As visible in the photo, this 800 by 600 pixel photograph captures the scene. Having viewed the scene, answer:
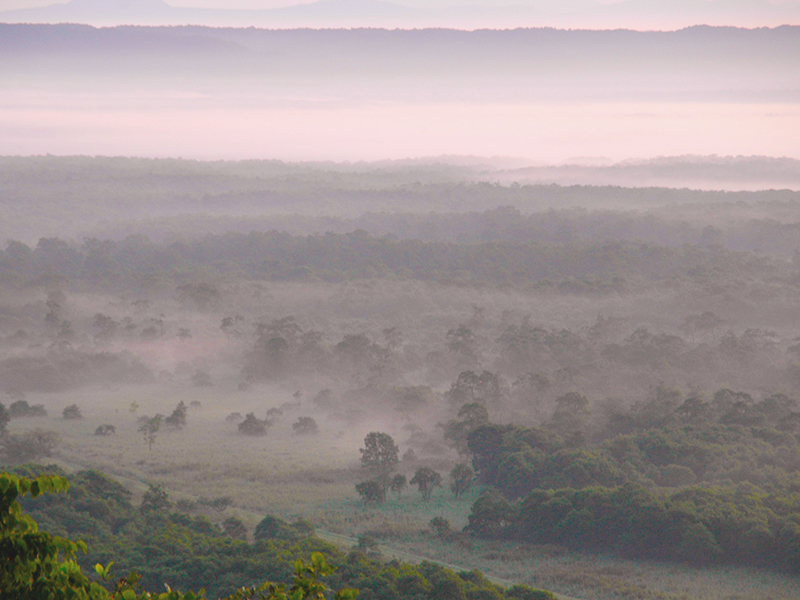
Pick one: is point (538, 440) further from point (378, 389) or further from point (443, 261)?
point (443, 261)

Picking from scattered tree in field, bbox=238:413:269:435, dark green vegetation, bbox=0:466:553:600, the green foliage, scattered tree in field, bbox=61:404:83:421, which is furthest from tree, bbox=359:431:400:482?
scattered tree in field, bbox=61:404:83:421

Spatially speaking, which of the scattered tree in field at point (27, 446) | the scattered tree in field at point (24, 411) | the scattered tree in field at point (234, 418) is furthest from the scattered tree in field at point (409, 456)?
the scattered tree in field at point (24, 411)

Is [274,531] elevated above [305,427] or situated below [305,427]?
below

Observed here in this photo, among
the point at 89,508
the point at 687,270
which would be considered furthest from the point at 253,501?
the point at 687,270

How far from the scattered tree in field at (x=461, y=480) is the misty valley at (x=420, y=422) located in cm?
12

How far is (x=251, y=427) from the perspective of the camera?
2228 inches

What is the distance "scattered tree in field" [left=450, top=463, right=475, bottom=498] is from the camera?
4334 centimetres

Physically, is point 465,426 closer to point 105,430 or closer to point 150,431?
point 150,431

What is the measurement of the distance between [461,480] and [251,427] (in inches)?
767

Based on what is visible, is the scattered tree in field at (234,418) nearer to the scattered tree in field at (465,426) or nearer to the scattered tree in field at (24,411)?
the scattered tree in field at (24,411)

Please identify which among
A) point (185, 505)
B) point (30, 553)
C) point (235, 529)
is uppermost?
point (30, 553)

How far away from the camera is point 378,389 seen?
65438 millimetres

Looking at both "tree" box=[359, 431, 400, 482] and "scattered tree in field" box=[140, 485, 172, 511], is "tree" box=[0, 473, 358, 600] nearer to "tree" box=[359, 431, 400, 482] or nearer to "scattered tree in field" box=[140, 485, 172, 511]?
"scattered tree in field" box=[140, 485, 172, 511]

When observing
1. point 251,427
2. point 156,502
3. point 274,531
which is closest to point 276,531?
point 274,531
